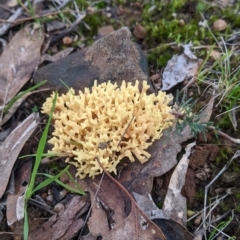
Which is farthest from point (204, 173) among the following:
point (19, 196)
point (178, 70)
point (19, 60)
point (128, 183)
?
point (19, 60)

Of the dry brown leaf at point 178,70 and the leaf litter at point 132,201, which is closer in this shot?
the leaf litter at point 132,201

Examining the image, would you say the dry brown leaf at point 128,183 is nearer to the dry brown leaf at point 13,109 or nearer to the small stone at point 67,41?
the dry brown leaf at point 13,109

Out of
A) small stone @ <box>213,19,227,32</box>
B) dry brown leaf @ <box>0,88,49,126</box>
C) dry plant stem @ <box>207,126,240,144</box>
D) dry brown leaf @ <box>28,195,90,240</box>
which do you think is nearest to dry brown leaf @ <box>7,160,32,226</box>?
dry brown leaf @ <box>28,195,90,240</box>

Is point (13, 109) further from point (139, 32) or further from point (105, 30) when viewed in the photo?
point (139, 32)

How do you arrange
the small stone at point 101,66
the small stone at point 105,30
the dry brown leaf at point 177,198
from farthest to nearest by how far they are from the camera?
the small stone at point 105,30
the small stone at point 101,66
the dry brown leaf at point 177,198

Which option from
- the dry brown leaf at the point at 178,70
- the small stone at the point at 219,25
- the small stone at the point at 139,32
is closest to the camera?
the dry brown leaf at the point at 178,70

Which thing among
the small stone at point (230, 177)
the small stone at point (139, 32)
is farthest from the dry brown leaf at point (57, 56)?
the small stone at point (230, 177)

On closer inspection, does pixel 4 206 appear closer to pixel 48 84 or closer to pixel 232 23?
pixel 48 84
